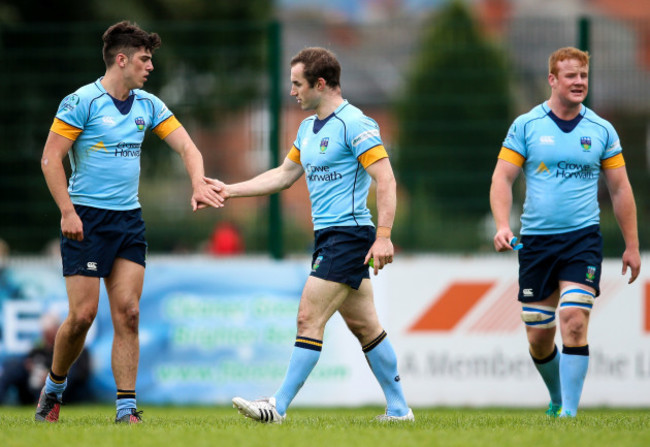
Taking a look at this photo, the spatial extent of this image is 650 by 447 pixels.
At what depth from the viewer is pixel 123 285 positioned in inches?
265

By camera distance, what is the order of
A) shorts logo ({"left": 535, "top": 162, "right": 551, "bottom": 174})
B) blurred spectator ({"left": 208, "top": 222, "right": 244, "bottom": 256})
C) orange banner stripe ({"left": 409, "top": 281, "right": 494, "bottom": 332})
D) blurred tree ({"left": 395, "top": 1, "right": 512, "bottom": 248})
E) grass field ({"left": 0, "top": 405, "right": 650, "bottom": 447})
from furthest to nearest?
blurred spectator ({"left": 208, "top": 222, "right": 244, "bottom": 256}), blurred tree ({"left": 395, "top": 1, "right": 512, "bottom": 248}), orange banner stripe ({"left": 409, "top": 281, "right": 494, "bottom": 332}), shorts logo ({"left": 535, "top": 162, "right": 551, "bottom": 174}), grass field ({"left": 0, "top": 405, "right": 650, "bottom": 447})

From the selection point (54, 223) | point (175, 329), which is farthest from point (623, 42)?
point (54, 223)

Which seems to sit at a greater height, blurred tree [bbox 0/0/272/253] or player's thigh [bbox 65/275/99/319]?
blurred tree [bbox 0/0/272/253]

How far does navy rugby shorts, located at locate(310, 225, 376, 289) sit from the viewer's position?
6480 mm

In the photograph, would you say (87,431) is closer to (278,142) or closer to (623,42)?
(278,142)

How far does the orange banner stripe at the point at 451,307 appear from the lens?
10328 mm

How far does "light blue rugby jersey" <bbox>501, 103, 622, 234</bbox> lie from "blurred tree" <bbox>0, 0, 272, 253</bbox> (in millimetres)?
4479

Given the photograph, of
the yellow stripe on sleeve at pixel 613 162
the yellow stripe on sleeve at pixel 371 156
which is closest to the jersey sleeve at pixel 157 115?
the yellow stripe on sleeve at pixel 371 156

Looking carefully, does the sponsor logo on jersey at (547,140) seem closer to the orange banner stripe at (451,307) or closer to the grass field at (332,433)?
the grass field at (332,433)

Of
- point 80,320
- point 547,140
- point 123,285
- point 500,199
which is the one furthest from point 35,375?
point 547,140

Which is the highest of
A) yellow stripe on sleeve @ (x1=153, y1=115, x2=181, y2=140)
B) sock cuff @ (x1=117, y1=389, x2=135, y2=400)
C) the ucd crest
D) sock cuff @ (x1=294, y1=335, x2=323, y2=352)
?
the ucd crest

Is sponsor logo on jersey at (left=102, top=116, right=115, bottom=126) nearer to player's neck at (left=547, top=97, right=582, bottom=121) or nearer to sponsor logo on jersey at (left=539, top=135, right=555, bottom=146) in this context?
sponsor logo on jersey at (left=539, top=135, right=555, bottom=146)

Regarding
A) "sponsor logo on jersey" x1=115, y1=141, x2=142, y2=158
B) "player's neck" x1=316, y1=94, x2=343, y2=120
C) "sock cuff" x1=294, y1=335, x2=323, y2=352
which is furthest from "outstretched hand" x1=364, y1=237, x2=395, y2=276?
"sponsor logo on jersey" x1=115, y1=141, x2=142, y2=158

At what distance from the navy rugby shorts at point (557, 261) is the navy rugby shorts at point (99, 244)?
9.08 ft
